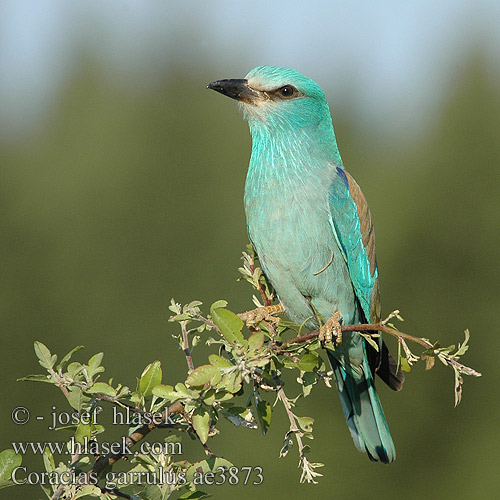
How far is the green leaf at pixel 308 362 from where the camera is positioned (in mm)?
3076

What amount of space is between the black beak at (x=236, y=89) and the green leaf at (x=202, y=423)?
2321 mm

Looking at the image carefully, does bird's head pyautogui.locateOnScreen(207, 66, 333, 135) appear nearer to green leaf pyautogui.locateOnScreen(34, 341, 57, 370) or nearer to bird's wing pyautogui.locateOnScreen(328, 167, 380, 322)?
bird's wing pyautogui.locateOnScreen(328, 167, 380, 322)

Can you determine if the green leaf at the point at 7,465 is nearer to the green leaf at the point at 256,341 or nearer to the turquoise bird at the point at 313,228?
the green leaf at the point at 256,341

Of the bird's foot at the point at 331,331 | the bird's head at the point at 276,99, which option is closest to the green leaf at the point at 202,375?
the bird's foot at the point at 331,331

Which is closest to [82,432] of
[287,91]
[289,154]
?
[289,154]

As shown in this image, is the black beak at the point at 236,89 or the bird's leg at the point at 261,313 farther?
the black beak at the point at 236,89

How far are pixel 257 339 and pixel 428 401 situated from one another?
1476cm

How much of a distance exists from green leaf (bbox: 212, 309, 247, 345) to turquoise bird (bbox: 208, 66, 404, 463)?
125 cm

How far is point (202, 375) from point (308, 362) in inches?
22.6

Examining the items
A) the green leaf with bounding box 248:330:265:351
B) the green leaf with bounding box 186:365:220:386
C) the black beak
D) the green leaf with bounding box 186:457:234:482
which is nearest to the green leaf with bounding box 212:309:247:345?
the green leaf with bounding box 248:330:265:351

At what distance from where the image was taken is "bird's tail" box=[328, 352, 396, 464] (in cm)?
458

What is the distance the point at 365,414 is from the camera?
15.3 ft

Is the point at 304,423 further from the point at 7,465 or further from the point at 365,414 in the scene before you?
the point at 365,414

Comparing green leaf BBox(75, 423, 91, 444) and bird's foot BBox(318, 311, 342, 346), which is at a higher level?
green leaf BBox(75, 423, 91, 444)
